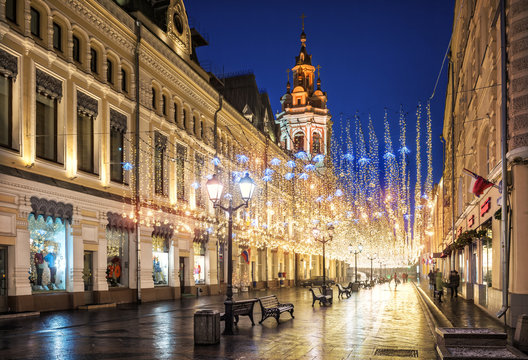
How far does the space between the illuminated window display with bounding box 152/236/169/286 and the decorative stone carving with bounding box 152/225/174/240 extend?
0.63 ft

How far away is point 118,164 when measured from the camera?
28.9 meters

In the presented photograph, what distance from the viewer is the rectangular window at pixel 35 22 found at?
2269 cm

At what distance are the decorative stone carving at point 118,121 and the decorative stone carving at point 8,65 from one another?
7.06 m

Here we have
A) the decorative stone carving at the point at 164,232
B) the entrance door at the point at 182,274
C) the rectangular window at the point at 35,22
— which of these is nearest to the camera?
the rectangular window at the point at 35,22

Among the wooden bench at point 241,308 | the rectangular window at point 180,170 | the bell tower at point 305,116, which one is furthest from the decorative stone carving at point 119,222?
the bell tower at point 305,116

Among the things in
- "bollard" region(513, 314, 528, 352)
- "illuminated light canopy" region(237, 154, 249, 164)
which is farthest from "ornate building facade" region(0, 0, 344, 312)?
"bollard" region(513, 314, 528, 352)

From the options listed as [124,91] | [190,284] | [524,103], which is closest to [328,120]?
[190,284]

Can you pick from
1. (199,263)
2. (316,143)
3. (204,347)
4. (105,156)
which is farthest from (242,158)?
(316,143)

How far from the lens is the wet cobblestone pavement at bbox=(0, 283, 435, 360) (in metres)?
12.2

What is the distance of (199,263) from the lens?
38812mm

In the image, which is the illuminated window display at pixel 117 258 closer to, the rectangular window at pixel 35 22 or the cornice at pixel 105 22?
the cornice at pixel 105 22

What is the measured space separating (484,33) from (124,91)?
16.9 m

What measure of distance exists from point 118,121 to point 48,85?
5631 millimetres

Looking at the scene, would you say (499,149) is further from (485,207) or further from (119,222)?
(119,222)
